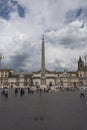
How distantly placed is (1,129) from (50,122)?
2.96 meters

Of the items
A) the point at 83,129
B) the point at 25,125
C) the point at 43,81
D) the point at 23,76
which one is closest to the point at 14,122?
the point at 25,125

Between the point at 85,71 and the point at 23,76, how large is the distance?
37.5 meters

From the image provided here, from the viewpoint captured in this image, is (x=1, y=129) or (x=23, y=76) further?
(x=23, y=76)

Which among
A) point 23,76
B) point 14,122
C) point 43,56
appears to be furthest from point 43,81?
point 23,76

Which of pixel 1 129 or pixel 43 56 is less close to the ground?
pixel 43 56

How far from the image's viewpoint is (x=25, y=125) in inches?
525

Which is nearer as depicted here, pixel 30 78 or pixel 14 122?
pixel 14 122

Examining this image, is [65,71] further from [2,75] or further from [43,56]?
[43,56]

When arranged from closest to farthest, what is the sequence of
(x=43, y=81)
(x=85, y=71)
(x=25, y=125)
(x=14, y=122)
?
(x=25, y=125) → (x=14, y=122) → (x=43, y=81) → (x=85, y=71)

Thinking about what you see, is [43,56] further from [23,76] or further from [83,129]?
[23,76]

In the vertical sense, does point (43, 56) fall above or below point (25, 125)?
above

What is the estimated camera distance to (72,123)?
13789 millimetres

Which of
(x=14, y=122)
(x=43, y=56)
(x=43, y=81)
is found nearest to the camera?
(x=14, y=122)

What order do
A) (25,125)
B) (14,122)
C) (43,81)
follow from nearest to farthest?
1. (25,125)
2. (14,122)
3. (43,81)
